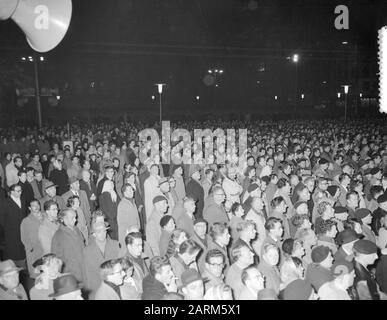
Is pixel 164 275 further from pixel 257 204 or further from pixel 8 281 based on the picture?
pixel 257 204

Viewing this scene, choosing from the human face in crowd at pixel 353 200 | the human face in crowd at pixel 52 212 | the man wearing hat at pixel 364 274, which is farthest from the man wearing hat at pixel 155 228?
the human face in crowd at pixel 353 200

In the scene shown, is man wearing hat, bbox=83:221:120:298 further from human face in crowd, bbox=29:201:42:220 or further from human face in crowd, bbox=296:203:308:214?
human face in crowd, bbox=296:203:308:214

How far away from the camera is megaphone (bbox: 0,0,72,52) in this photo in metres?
4.18

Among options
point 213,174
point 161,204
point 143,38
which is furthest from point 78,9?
point 161,204

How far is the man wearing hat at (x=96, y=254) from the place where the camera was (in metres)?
4.74

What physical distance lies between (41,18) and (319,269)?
4.10 m

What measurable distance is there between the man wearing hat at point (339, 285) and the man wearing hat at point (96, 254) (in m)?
2.49

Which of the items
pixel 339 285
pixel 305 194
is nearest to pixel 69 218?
pixel 339 285

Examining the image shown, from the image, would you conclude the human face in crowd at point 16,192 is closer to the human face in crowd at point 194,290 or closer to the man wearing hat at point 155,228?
the man wearing hat at point 155,228

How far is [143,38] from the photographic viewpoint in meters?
37.8

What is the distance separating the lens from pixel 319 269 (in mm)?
3805

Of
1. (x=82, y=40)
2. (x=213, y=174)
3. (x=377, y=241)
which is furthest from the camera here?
(x=82, y=40)
